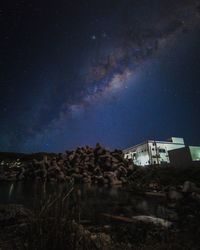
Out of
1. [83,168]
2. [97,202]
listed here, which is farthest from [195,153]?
[97,202]

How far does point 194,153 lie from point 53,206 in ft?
107

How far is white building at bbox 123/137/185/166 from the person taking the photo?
58.6 m

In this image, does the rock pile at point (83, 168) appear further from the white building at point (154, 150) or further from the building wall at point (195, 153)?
the white building at point (154, 150)

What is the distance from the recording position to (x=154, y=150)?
60188 mm

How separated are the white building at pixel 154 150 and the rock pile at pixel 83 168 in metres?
27.2

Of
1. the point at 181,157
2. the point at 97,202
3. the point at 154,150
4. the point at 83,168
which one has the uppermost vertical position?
the point at 154,150

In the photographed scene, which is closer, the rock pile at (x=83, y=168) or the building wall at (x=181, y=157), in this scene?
the rock pile at (x=83, y=168)

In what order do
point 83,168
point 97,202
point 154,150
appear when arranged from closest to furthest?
point 97,202, point 83,168, point 154,150

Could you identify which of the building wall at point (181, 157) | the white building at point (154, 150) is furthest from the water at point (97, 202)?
the white building at point (154, 150)

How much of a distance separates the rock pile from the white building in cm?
2718

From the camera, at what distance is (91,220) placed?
5.64m

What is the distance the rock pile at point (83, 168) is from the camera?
25891 millimetres

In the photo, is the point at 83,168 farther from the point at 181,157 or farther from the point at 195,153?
the point at 195,153

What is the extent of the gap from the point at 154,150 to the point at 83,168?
37.6 meters
